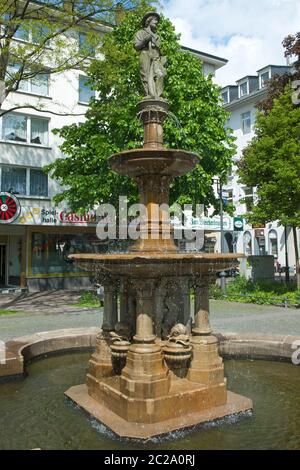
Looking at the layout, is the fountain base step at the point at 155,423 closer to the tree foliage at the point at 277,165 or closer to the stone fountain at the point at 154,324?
the stone fountain at the point at 154,324

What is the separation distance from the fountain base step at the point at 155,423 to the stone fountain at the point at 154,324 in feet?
0.04

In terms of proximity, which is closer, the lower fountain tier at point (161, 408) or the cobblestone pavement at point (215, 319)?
the lower fountain tier at point (161, 408)

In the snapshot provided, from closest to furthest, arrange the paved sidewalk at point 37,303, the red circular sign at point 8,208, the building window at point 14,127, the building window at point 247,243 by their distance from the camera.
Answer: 1. the paved sidewalk at point 37,303
2. the red circular sign at point 8,208
3. the building window at point 14,127
4. the building window at point 247,243

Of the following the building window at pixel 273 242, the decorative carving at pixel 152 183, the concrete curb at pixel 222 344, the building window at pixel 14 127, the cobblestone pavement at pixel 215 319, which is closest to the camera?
the decorative carving at pixel 152 183

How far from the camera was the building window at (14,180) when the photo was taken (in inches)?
1053

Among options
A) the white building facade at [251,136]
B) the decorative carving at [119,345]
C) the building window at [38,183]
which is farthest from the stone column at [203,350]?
the white building facade at [251,136]

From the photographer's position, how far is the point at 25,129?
27.8 meters

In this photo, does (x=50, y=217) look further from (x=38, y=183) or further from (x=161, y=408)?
(x=161, y=408)

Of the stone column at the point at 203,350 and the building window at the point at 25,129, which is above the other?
the building window at the point at 25,129

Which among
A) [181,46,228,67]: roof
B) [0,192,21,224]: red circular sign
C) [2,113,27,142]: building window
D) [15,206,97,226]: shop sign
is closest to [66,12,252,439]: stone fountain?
[0,192,21,224]: red circular sign

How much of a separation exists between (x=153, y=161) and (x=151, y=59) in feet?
6.51

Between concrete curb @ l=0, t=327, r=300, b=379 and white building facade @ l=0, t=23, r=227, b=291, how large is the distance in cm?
1533

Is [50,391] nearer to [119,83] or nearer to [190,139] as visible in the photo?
[190,139]

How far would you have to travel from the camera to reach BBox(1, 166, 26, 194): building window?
26.7 meters
